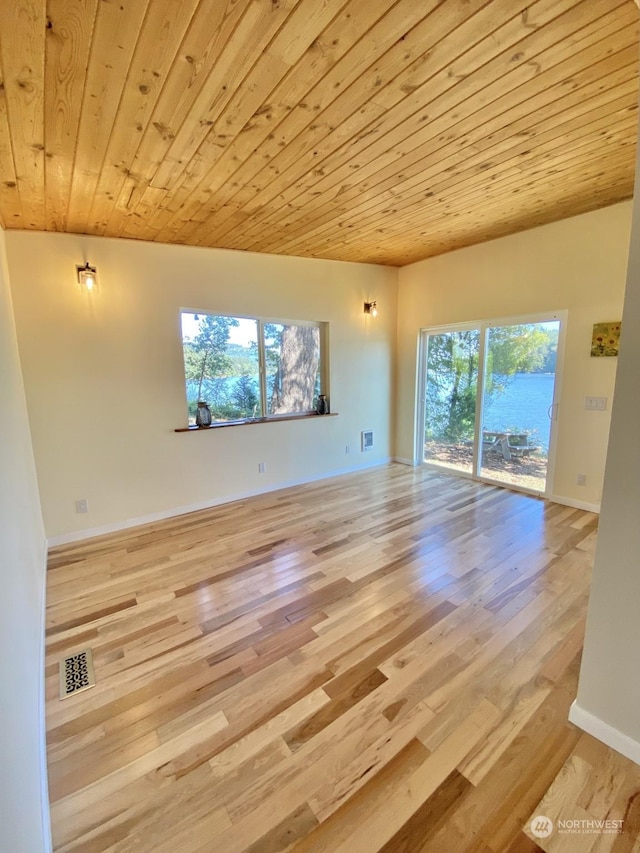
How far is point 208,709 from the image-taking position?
60.1 inches

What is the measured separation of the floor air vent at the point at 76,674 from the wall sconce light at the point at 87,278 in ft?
8.99

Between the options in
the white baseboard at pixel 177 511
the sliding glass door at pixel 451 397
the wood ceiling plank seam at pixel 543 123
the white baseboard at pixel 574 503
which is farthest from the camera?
the sliding glass door at pixel 451 397

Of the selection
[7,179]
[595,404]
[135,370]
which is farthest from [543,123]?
[135,370]

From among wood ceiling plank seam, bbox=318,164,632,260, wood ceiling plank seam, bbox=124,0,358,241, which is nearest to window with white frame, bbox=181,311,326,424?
wood ceiling plank seam, bbox=318,164,632,260

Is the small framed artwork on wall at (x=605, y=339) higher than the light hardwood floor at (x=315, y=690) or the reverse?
higher

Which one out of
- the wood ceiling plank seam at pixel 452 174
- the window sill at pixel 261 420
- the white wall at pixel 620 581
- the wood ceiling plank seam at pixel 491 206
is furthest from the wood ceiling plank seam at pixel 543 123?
the window sill at pixel 261 420

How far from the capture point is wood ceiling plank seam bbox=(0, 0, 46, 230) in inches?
45.0

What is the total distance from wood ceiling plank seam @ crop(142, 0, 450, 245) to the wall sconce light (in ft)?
6.07

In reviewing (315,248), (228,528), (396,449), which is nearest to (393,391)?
(396,449)

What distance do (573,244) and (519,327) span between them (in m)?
0.85

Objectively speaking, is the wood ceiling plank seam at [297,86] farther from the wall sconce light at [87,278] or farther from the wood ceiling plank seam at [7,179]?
the wall sconce light at [87,278]

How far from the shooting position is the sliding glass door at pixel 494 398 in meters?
3.72

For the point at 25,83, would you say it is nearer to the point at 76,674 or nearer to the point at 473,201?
the point at 76,674

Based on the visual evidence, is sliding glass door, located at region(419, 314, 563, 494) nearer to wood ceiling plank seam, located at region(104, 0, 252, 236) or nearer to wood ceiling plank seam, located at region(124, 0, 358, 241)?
wood ceiling plank seam, located at region(124, 0, 358, 241)
